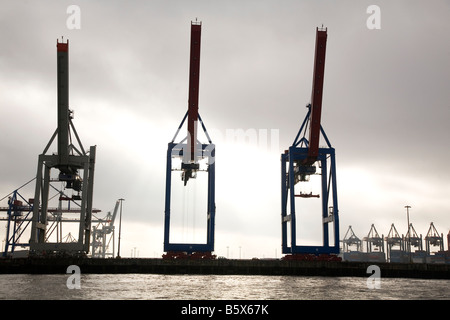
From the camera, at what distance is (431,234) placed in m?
152

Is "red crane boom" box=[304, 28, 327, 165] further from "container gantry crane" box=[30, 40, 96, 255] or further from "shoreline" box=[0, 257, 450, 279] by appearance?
"container gantry crane" box=[30, 40, 96, 255]

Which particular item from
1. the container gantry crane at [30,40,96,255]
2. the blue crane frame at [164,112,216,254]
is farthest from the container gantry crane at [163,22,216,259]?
the container gantry crane at [30,40,96,255]

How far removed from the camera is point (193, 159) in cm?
5966

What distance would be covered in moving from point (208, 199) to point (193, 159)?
5784mm

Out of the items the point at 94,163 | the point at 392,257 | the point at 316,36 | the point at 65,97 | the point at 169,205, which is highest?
the point at 316,36

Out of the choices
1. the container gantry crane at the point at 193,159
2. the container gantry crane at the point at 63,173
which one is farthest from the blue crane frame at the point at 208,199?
the container gantry crane at the point at 63,173

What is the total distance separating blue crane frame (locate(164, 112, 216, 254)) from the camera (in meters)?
57.4

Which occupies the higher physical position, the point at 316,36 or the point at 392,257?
the point at 316,36

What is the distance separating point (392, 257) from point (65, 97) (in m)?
140

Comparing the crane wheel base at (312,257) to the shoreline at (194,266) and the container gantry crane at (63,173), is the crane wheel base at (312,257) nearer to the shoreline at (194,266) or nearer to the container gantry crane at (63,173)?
the shoreline at (194,266)
